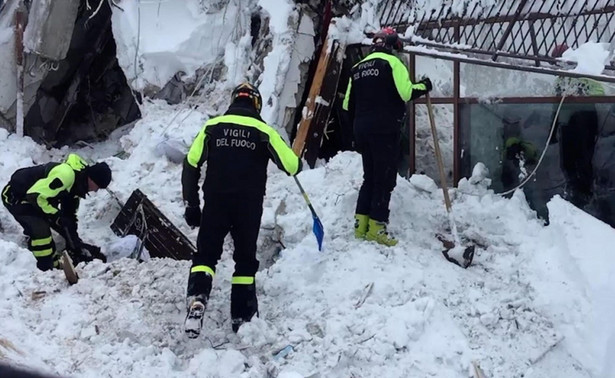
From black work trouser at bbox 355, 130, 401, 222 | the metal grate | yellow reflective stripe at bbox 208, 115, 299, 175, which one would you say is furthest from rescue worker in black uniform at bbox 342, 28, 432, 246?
yellow reflective stripe at bbox 208, 115, 299, 175

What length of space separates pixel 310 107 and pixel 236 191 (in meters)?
2.97

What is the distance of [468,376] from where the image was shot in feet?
13.2

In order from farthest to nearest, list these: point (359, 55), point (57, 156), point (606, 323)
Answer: point (57, 156), point (359, 55), point (606, 323)

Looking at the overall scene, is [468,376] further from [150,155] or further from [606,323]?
[150,155]

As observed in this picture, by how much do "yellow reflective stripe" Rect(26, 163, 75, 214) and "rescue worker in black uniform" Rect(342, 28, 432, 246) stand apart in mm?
2724

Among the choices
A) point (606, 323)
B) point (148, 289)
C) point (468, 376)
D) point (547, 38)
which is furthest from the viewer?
point (547, 38)

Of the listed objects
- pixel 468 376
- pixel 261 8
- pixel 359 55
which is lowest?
pixel 468 376

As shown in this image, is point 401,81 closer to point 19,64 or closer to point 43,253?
point 43,253

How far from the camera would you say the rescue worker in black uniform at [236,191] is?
14.1 ft

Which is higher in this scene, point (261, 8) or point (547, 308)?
point (261, 8)

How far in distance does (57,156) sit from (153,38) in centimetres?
226

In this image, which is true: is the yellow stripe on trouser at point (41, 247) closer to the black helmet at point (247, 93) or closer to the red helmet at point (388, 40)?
the black helmet at point (247, 93)

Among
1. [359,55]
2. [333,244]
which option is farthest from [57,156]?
[333,244]

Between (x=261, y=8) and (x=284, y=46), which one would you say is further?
(x=261, y=8)
